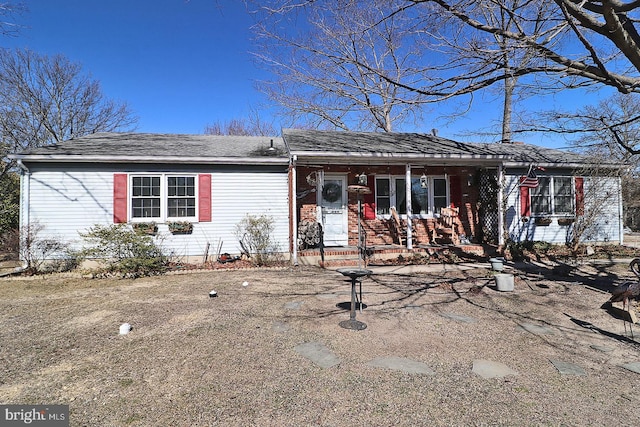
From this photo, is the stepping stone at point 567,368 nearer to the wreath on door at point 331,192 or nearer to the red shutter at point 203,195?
the wreath on door at point 331,192

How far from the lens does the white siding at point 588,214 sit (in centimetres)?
1005

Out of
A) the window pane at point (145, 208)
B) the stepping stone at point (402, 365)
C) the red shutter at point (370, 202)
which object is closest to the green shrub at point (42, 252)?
the window pane at point (145, 208)

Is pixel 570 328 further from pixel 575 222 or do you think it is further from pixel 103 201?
pixel 103 201

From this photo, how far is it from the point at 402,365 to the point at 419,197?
8030mm

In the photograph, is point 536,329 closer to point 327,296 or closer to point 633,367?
point 633,367

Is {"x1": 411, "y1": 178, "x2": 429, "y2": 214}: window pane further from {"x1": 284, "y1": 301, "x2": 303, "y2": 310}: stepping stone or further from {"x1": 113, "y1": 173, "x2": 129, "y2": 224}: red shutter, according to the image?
{"x1": 113, "y1": 173, "x2": 129, "y2": 224}: red shutter

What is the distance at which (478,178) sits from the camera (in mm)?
10695

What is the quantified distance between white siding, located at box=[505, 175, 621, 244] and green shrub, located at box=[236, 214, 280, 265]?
25.2ft

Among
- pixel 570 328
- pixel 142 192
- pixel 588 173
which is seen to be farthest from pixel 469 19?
pixel 588 173

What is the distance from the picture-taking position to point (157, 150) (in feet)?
28.4

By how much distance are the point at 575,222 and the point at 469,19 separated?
924cm

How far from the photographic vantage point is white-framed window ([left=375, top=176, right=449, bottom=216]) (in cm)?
1016

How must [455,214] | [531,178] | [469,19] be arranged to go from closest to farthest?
[469,19]
[531,178]
[455,214]

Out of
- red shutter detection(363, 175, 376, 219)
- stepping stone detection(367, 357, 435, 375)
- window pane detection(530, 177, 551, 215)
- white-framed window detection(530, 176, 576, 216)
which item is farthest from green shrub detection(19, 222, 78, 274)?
white-framed window detection(530, 176, 576, 216)
